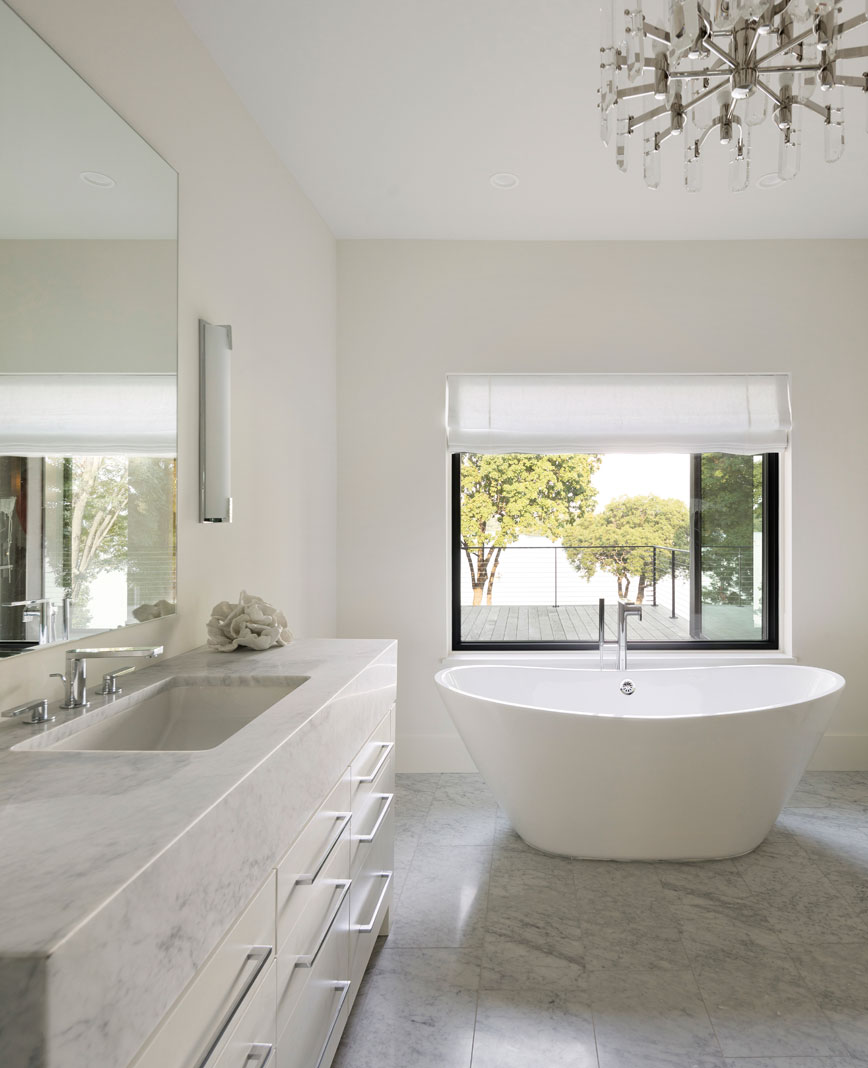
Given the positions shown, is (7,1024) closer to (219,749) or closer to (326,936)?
(219,749)

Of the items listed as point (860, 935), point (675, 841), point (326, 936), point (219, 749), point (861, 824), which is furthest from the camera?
point (861, 824)

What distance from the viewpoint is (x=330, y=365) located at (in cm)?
381

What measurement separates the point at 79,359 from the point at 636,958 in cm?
219

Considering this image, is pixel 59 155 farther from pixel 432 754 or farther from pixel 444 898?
pixel 432 754

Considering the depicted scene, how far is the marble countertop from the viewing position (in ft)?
2.19

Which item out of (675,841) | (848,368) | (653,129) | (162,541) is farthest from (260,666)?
(848,368)

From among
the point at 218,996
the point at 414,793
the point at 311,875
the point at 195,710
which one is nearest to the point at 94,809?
the point at 218,996

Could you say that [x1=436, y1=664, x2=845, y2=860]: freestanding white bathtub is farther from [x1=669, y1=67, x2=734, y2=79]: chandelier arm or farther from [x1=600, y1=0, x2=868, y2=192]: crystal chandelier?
[x1=669, y1=67, x2=734, y2=79]: chandelier arm

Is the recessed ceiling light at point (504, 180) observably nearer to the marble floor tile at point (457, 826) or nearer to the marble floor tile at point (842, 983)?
the marble floor tile at point (457, 826)

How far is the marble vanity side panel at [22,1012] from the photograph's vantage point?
1.90 feet

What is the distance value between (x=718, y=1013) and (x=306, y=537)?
2315 millimetres

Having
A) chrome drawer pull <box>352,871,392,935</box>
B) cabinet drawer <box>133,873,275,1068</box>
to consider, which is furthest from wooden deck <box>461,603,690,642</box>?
cabinet drawer <box>133,873,275,1068</box>

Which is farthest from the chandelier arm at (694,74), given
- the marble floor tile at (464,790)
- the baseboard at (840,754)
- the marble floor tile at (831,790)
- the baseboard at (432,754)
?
the baseboard at (840,754)

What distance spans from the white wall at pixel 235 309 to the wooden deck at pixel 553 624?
0.85m
